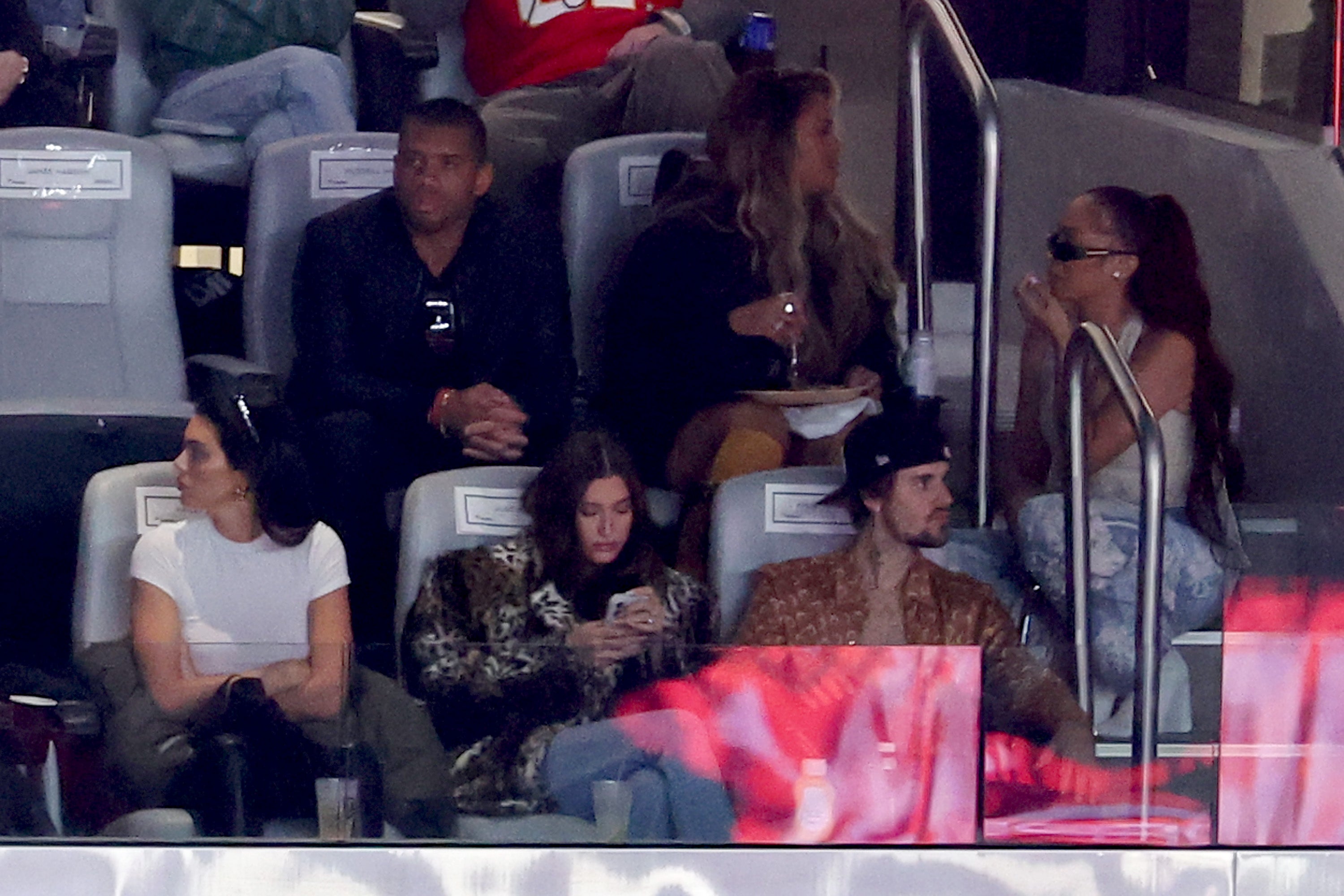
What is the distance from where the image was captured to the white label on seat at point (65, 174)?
2.96 metres

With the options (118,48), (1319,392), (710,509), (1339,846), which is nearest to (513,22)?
(118,48)

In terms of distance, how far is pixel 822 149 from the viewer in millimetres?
2896

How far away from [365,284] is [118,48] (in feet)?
2.43

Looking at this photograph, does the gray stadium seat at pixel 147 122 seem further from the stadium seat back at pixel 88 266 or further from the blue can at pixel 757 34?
the blue can at pixel 757 34

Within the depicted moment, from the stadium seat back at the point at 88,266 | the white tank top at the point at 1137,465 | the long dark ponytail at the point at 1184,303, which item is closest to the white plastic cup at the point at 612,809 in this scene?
the white tank top at the point at 1137,465

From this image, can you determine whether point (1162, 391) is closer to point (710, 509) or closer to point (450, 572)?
point (710, 509)

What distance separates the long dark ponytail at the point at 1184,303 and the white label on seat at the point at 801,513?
451 millimetres

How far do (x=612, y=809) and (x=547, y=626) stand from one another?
26 centimetres

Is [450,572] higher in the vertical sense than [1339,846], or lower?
higher

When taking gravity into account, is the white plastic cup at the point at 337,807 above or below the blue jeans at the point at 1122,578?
below

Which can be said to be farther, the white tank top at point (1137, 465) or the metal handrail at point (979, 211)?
the metal handrail at point (979, 211)

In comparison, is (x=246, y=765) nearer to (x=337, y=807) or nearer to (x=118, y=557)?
(x=337, y=807)

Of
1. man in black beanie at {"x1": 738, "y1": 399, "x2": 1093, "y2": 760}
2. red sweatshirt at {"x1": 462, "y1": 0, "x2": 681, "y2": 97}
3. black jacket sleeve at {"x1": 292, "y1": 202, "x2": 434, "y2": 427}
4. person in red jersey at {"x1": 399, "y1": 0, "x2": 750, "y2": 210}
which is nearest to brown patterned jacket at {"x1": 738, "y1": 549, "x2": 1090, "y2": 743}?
man in black beanie at {"x1": 738, "y1": 399, "x2": 1093, "y2": 760}

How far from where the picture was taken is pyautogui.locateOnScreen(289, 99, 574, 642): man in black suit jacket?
282 centimetres
